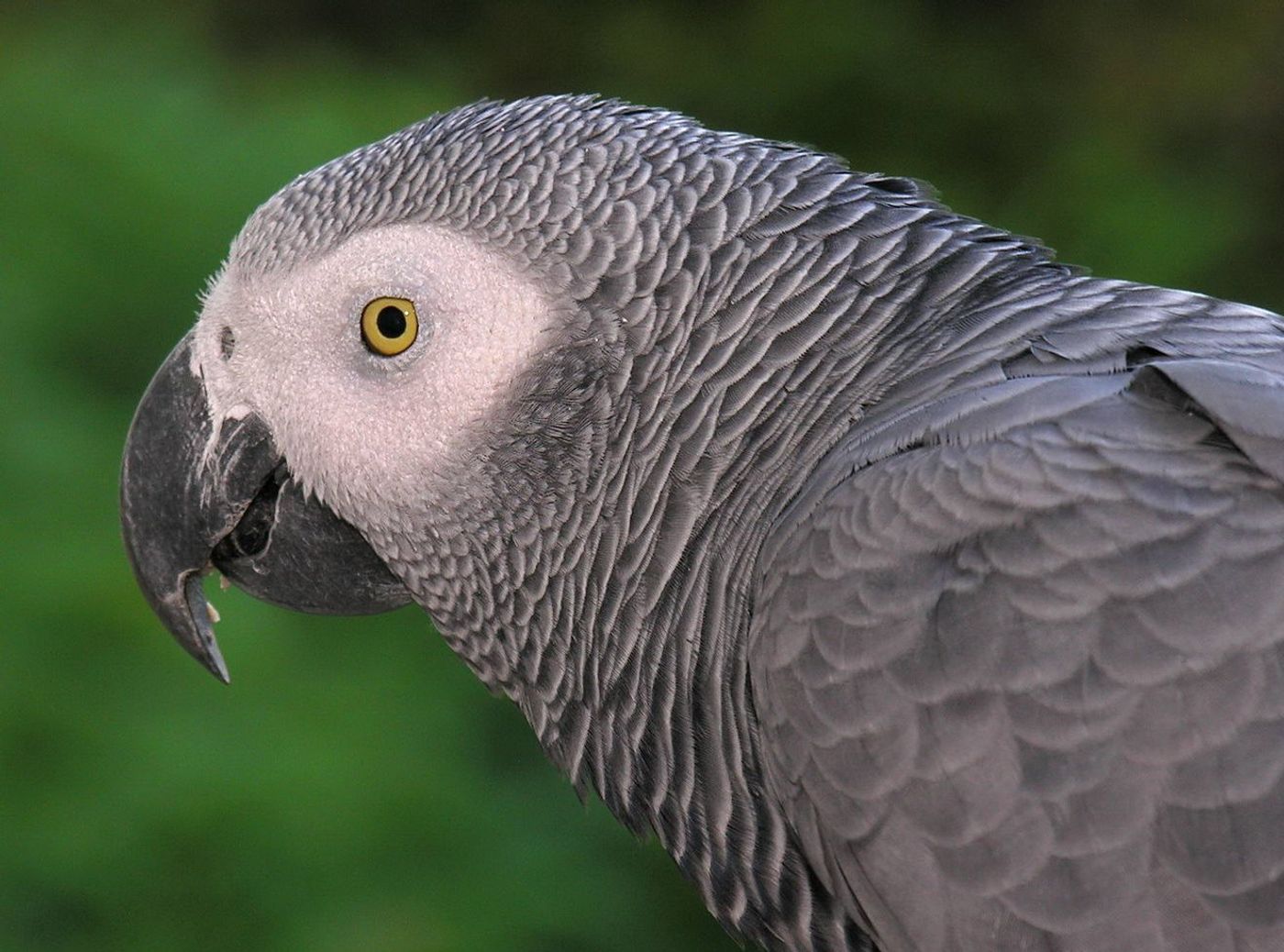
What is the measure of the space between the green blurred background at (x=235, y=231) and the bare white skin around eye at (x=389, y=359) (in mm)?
1188

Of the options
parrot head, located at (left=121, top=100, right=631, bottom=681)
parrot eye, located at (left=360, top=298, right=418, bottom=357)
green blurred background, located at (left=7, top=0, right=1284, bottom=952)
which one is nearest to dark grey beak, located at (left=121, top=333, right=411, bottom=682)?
parrot head, located at (left=121, top=100, right=631, bottom=681)

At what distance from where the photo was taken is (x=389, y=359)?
128 centimetres

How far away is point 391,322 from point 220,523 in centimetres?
29

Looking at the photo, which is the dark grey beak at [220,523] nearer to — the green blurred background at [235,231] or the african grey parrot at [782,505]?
the african grey parrot at [782,505]

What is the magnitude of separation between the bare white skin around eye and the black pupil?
0.02m

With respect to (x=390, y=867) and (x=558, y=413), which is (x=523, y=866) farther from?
(x=558, y=413)

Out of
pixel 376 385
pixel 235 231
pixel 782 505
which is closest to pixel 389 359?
pixel 376 385

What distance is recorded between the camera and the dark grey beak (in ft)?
4.50

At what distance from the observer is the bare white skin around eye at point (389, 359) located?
126 cm

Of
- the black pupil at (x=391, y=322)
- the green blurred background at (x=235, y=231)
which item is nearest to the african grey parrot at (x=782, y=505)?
the black pupil at (x=391, y=322)

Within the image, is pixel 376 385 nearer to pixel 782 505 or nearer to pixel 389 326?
pixel 389 326

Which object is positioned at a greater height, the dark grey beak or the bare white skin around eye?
the bare white skin around eye

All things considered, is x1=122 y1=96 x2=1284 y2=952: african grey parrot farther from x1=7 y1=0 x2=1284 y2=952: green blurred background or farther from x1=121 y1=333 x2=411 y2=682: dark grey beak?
x1=7 y1=0 x2=1284 y2=952: green blurred background

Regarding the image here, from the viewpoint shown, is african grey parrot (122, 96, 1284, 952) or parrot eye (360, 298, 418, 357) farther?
parrot eye (360, 298, 418, 357)
